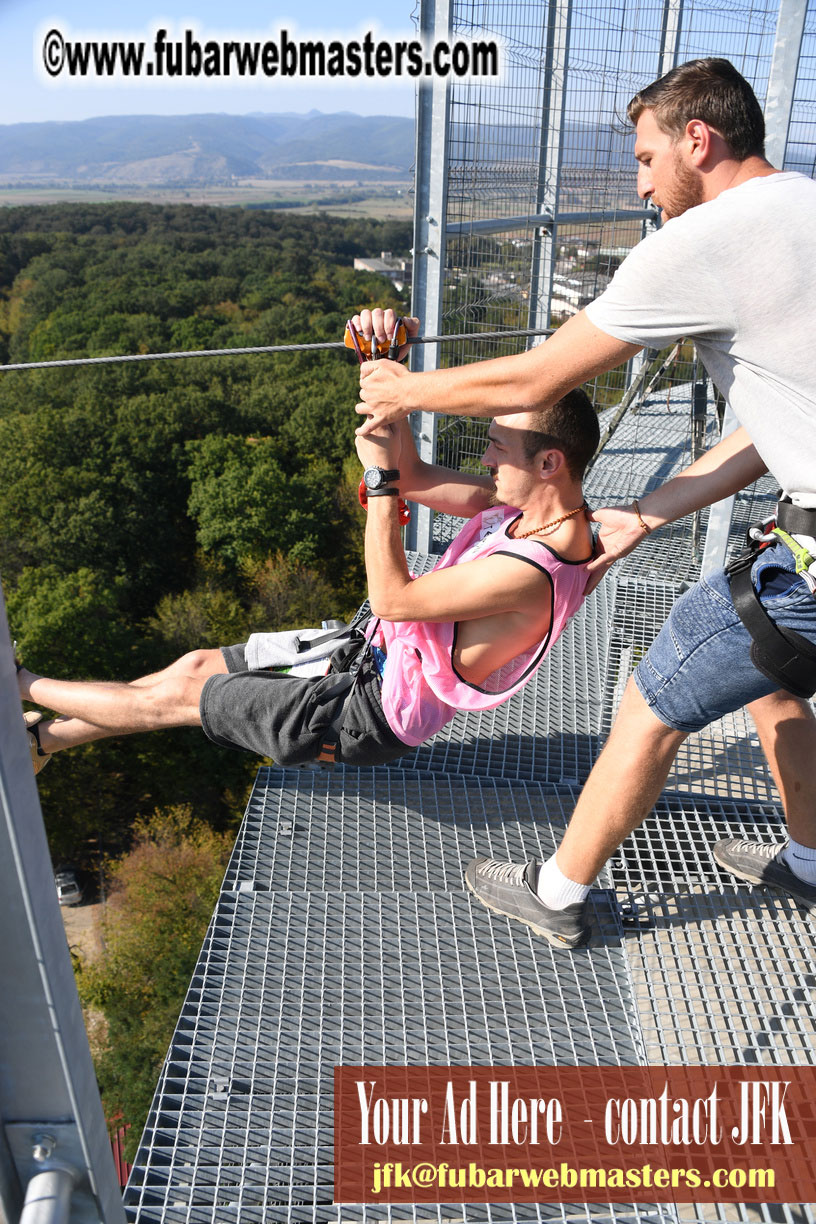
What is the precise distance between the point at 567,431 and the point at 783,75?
79.3 inches

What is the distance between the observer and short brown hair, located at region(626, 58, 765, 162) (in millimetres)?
2098

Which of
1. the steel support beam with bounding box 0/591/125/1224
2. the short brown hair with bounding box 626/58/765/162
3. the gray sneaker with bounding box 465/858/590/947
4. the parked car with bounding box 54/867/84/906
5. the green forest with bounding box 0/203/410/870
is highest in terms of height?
the short brown hair with bounding box 626/58/765/162

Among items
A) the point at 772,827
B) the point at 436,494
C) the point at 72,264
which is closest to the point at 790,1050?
the point at 772,827

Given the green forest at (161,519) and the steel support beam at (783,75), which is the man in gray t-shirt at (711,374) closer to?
the steel support beam at (783,75)

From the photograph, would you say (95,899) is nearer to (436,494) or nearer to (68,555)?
(68,555)

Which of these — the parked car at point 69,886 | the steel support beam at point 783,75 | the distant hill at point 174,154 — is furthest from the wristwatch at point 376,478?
the distant hill at point 174,154

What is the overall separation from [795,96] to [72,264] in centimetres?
6411

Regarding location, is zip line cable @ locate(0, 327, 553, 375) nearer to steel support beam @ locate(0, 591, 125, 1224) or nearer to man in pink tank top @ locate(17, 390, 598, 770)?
man in pink tank top @ locate(17, 390, 598, 770)

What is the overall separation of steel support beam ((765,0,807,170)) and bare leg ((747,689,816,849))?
2119 millimetres

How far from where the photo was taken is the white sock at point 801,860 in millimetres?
2961

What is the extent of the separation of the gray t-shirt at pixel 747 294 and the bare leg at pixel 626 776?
0.76m

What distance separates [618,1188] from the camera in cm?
225

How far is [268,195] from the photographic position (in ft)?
509

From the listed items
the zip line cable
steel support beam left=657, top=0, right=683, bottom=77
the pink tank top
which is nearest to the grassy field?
steel support beam left=657, top=0, right=683, bottom=77
